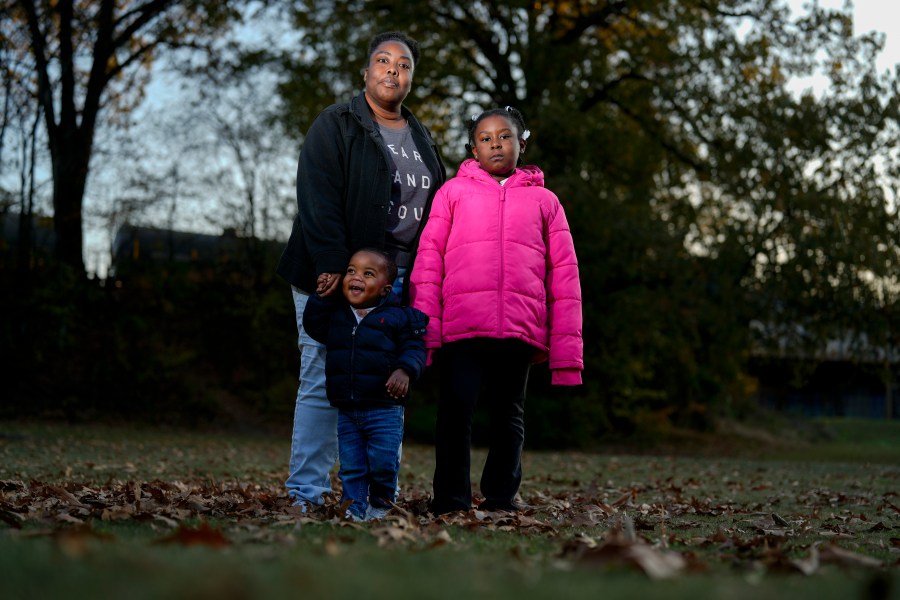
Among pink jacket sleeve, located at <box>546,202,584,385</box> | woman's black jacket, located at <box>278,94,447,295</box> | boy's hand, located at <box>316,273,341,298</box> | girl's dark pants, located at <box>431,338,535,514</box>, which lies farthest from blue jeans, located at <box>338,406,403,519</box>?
pink jacket sleeve, located at <box>546,202,584,385</box>

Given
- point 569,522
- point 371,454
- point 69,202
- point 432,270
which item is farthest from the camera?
point 69,202

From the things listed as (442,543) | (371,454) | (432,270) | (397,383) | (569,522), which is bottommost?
(569,522)

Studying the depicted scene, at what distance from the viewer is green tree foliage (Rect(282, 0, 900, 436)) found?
1708 centimetres

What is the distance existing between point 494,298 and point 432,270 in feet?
1.16

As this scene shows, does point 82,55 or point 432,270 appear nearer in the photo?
point 432,270

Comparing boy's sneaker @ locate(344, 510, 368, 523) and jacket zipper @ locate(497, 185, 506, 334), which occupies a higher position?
jacket zipper @ locate(497, 185, 506, 334)

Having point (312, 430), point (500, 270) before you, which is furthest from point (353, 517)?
point (500, 270)

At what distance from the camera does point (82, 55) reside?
19.8 m

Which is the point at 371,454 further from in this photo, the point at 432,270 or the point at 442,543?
the point at 442,543

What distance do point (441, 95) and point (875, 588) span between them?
58.2ft

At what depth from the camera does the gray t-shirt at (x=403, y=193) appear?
5059 mm

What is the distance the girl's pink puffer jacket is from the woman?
Result: 0.70 ft

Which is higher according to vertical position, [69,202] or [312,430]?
[69,202]

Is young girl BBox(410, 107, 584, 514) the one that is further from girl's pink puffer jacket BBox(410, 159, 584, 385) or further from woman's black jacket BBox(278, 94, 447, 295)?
woman's black jacket BBox(278, 94, 447, 295)
